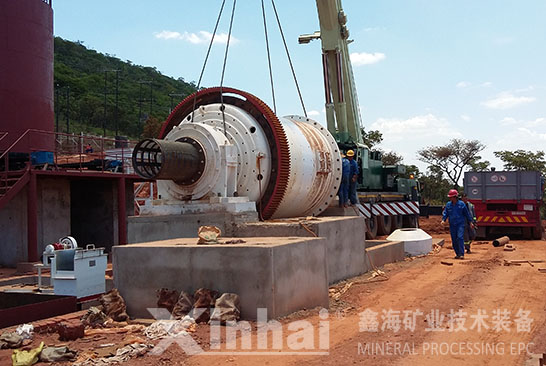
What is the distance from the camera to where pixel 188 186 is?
8969 mm

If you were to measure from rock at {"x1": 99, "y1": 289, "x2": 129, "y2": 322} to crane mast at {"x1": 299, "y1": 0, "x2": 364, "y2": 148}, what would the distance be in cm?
1173

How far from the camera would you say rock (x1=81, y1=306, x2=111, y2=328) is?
634 cm

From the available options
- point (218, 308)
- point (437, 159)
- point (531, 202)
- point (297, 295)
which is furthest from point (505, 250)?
point (437, 159)

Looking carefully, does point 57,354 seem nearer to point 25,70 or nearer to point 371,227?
point 371,227

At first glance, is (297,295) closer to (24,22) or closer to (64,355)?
(64,355)

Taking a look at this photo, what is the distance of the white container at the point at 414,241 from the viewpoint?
1325 centimetres

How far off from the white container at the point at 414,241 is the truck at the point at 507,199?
19.2 feet

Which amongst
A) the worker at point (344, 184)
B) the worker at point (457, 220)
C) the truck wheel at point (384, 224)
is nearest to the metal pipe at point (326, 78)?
the truck wheel at point (384, 224)

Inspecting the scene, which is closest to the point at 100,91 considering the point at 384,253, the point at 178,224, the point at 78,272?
the point at 384,253

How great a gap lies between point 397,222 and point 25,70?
524 inches

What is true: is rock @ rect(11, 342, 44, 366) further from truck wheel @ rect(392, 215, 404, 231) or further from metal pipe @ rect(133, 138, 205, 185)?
truck wheel @ rect(392, 215, 404, 231)

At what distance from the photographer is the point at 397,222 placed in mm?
20609

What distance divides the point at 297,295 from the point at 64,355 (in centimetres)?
262

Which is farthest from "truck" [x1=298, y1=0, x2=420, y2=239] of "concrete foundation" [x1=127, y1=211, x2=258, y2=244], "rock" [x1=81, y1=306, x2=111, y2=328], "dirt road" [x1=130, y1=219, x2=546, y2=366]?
"rock" [x1=81, y1=306, x2=111, y2=328]
